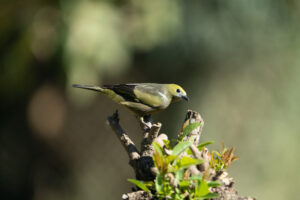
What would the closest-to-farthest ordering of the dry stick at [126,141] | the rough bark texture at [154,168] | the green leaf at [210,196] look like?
the green leaf at [210,196]
the rough bark texture at [154,168]
the dry stick at [126,141]

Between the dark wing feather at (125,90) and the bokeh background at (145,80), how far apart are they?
12.6 feet

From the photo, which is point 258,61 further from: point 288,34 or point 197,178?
point 197,178

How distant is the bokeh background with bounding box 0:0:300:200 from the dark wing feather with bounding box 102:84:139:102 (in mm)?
3842

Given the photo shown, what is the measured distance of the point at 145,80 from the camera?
10047 mm

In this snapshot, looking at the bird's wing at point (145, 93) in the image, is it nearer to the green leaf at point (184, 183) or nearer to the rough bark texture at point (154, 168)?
the rough bark texture at point (154, 168)

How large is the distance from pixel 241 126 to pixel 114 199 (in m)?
3.28

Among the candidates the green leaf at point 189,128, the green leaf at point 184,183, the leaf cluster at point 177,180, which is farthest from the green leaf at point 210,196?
the green leaf at point 189,128

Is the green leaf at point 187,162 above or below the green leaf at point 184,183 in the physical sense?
above

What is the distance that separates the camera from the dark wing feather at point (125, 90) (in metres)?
4.27

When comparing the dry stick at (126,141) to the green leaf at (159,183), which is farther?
the dry stick at (126,141)

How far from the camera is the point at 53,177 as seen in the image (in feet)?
33.5

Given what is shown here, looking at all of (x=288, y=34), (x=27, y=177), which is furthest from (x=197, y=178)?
(x=27, y=177)

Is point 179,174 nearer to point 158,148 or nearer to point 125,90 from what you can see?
point 158,148

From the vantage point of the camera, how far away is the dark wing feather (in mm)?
4266
